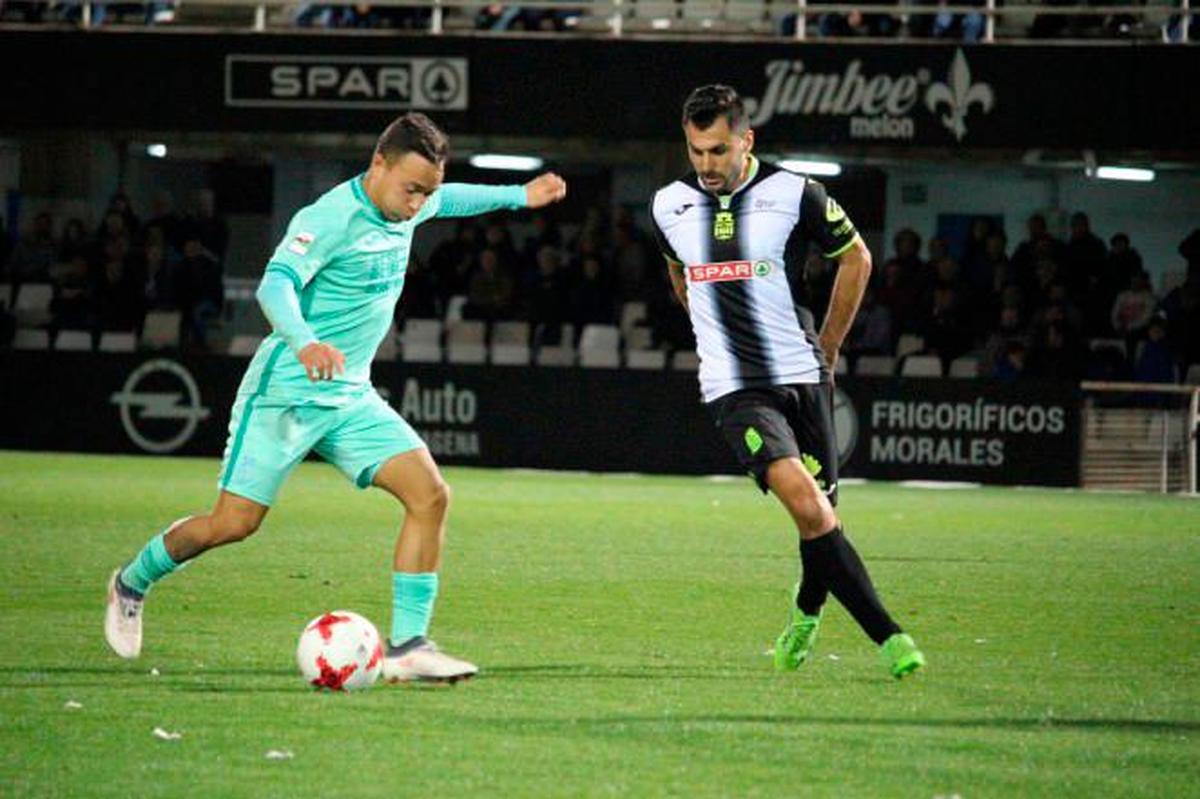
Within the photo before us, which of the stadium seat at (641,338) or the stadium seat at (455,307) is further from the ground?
the stadium seat at (455,307)

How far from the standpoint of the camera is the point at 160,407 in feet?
86.4

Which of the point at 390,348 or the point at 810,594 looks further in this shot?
the point at 390,348

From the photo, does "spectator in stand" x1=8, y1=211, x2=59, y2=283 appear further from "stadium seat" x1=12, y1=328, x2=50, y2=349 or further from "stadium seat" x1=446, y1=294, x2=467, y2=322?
"stadium seat" x1=446, y1=294, x2=467, y2=322

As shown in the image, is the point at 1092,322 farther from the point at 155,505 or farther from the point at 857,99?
the point at 155,505

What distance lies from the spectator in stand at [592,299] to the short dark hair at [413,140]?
17.9 meters

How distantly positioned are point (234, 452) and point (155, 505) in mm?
9740

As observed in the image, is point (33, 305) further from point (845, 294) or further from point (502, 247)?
point (845, 294)

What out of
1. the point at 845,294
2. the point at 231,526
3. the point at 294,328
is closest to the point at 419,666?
the point at 231,526

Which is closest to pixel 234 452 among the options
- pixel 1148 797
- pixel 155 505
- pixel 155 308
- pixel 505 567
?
pixel 1148 797

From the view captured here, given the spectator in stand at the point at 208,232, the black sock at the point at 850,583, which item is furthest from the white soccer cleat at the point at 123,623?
the spectator in stand at the point at 208,232

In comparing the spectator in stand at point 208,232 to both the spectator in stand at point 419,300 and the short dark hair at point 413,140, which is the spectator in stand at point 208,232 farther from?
the short dark hair at point 413,140

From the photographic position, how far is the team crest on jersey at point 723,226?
930 cm

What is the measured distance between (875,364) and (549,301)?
3.94m

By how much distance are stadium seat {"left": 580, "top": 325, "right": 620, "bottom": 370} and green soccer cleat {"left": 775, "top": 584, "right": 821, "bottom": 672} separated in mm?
17132
